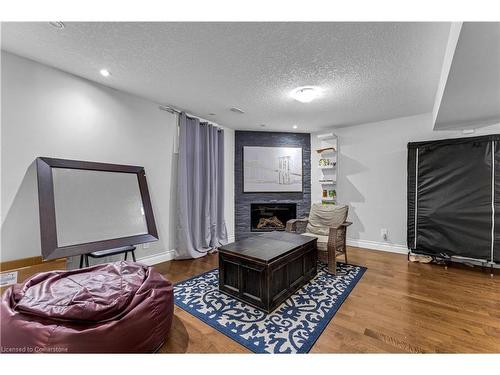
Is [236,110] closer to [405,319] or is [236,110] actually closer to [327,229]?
[327,229]

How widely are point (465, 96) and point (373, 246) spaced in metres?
2.67

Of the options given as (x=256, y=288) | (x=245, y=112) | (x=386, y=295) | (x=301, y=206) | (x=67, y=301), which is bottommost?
(x=386, y=295)

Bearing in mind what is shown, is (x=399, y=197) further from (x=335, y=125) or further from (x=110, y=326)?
(x=110, y=326)

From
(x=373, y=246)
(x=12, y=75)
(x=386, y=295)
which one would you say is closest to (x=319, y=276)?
(x=386, y=295)

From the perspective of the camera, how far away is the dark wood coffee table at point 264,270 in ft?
6.67

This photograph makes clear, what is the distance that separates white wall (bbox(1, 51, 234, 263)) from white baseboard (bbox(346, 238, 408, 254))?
3356mm

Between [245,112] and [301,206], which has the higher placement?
[245,112]

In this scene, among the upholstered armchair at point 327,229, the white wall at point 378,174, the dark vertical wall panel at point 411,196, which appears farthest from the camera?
the white wall at point 378,174

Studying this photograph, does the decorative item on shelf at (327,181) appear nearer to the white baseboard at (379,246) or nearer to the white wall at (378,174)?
the white wall at (378,174)

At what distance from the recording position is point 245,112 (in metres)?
3.58

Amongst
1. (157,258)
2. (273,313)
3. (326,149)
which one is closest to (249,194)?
(326,149)

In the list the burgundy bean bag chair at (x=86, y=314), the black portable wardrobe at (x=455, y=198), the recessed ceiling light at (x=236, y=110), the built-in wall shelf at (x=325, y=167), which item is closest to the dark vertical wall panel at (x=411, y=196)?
the black portable wardrobe at (x=455, y=198)

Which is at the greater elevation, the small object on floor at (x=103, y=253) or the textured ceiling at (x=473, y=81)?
the textured ceiling at (x=473, y=81)

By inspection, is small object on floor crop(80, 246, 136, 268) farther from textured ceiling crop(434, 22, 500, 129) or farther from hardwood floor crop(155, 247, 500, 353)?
textured ceiling crop(434, 22, 500, 129)
